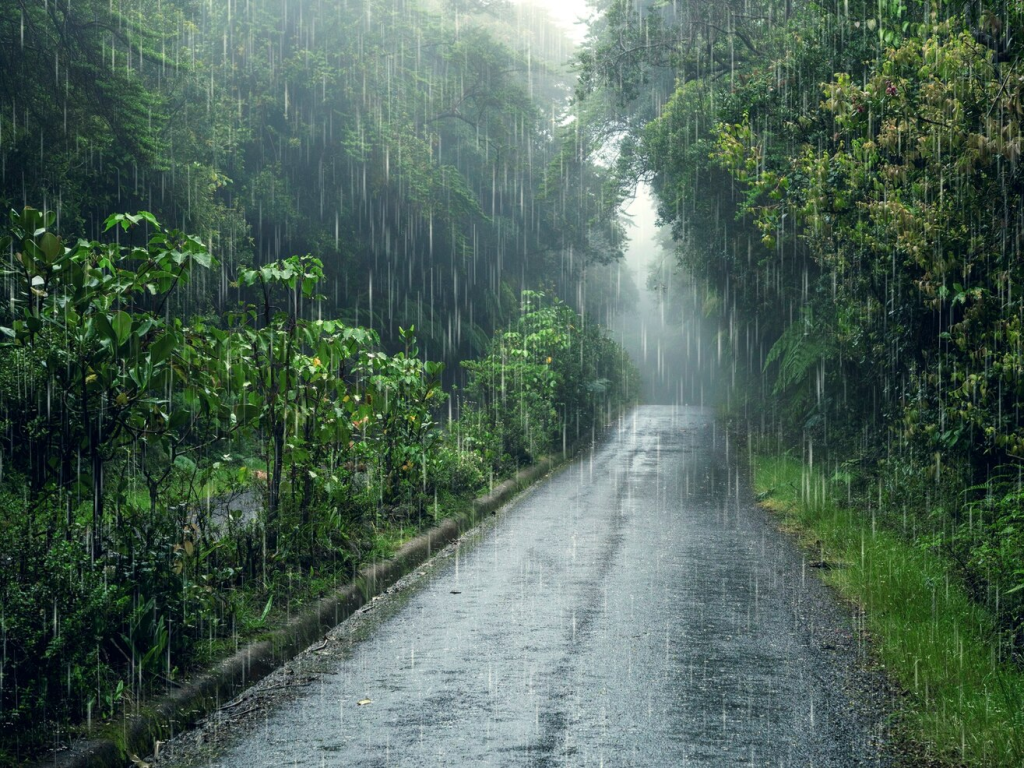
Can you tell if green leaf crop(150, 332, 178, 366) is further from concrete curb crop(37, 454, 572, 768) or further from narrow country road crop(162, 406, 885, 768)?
narrow country road crop(162, 406, 885, 768)

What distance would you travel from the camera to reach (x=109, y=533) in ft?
18.3

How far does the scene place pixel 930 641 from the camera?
607cm

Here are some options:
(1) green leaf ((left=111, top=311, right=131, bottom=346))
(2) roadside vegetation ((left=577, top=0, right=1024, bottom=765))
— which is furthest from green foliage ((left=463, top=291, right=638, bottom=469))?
(1) green leaf ((left=111, top=311, right=131, bottom=346))

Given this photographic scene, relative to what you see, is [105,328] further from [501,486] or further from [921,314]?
[501,486]

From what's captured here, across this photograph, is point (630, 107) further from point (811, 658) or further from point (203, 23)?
point (811, 658)

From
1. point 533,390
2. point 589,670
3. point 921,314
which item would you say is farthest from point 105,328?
point 533,390

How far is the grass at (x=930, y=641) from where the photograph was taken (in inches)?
179

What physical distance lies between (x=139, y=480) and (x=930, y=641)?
5.39 meters

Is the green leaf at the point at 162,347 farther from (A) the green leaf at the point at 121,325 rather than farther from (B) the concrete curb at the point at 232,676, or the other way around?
(B) the concrete curb at the point at 232,676

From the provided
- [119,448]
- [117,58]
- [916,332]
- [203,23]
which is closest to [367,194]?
[203,23]

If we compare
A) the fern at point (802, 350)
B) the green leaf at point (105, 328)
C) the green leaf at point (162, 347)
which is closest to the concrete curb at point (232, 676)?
the green leaf at point (162, 347)

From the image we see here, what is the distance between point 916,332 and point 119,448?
802 centimetres

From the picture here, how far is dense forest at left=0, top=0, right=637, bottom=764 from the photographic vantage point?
509cm

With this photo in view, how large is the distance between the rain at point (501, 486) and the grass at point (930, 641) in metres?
0.03
